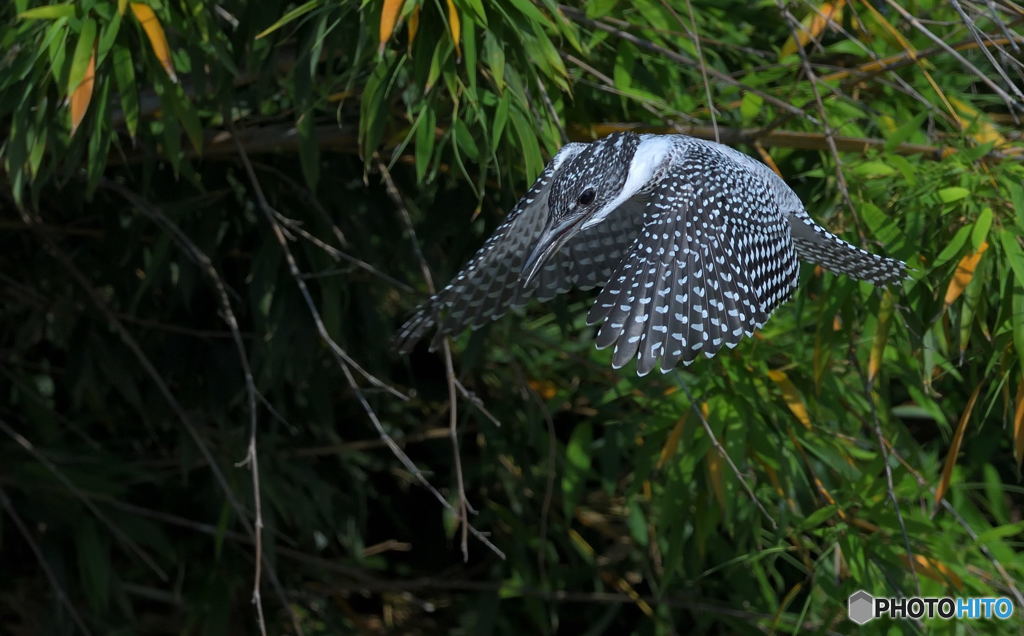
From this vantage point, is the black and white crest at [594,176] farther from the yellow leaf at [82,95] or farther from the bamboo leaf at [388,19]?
the yellow leaf at [82,95]

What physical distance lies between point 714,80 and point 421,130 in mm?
546

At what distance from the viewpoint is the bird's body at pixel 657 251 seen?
143 centimetres

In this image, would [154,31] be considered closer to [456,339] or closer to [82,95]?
[82,95]

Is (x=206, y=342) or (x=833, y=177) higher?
(x=833, y=177)

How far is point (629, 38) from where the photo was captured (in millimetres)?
1896

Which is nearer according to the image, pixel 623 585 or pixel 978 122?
pixel 978 122

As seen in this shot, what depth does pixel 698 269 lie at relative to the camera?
4.94ft

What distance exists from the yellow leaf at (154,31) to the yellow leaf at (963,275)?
3.39 ft

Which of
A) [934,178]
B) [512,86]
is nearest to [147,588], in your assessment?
[512,86]

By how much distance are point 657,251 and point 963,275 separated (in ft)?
1.62

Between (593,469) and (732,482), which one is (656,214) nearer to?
(732,482)

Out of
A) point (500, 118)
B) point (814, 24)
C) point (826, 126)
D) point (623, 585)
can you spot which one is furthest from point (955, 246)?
point (623, 585)

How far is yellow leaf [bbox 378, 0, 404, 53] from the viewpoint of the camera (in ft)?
5.00

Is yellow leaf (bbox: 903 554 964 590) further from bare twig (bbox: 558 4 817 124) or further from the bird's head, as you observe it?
the bird's head
